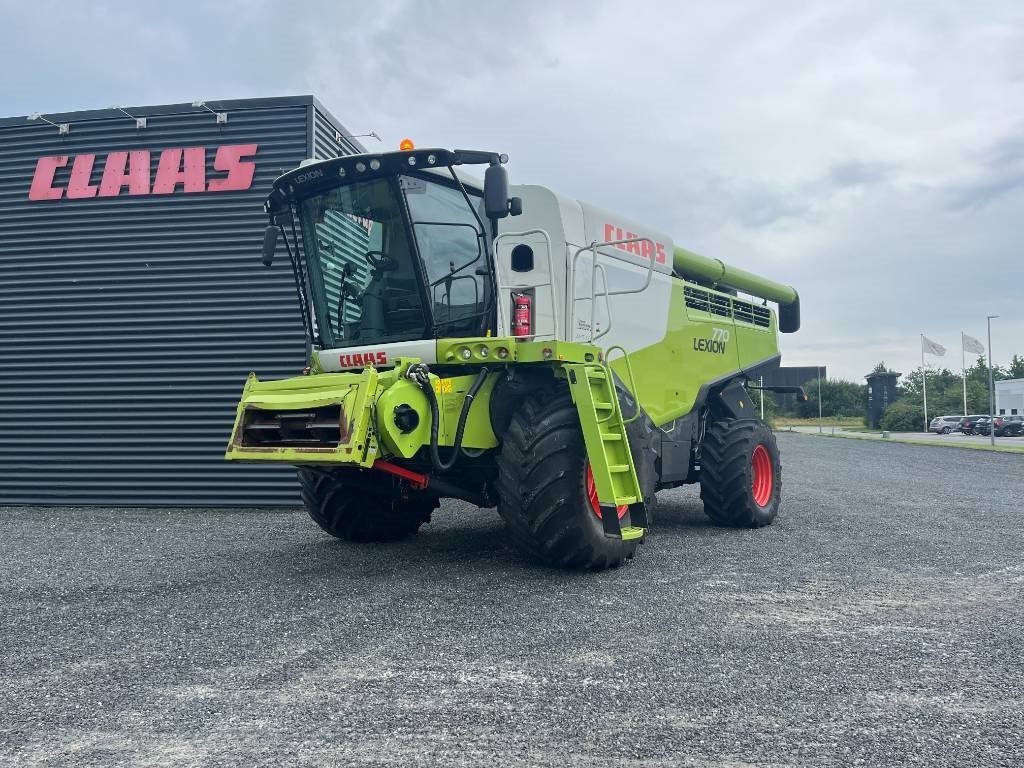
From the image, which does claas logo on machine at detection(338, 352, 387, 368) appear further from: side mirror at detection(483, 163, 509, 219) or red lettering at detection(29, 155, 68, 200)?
red lettering at detection(29, 155, 68, 200)

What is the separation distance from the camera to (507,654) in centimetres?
391

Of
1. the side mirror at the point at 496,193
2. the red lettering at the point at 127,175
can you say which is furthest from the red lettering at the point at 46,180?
the side mirror at the point at 496,193

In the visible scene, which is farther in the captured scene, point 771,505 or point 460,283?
point 771,505

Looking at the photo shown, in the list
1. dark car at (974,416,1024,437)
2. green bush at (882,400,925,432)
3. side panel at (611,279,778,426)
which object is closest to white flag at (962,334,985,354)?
dark car at (974,416,1024,437)

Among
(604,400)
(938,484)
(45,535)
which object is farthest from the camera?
(938,484)

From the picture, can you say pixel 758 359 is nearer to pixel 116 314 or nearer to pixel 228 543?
pixel 228 543

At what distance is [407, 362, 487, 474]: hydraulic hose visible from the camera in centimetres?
538

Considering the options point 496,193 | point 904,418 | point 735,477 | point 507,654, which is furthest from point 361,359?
point 904,418

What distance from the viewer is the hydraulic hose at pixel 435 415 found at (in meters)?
5.38

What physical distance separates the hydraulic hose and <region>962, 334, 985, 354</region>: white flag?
1376 inches

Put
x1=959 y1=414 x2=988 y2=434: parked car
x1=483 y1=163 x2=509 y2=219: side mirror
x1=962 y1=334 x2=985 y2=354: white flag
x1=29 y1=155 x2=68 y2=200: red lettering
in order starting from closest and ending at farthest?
1. x1=483 y1=163 x2=509 y2=219: side mirror
2. x1=29 y1=155 x2=68 y2=200: red lettering
3. x1=962 y1=334 x2=985 y2=354: white flag
4. x1=959 y1=414 x2=988 y2=434: parked car

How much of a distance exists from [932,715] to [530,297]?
4000 mm

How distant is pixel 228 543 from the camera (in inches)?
293

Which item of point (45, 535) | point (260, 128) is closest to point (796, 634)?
point (45, 535)
